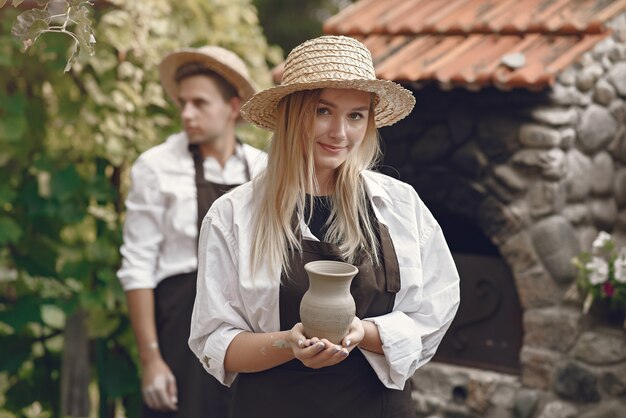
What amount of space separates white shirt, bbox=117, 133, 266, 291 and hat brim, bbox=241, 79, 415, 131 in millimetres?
1020

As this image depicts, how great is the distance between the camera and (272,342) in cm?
233

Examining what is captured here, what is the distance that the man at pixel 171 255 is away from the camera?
3.66 m

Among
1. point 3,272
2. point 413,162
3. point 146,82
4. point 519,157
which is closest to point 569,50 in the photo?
point 519,157

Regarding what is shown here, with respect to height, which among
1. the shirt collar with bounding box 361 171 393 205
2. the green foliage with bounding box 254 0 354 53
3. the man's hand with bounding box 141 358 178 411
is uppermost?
the green foliage with bounding box 254 0 354 53

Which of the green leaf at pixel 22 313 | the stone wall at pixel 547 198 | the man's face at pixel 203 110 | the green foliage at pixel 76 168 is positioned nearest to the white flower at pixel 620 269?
the stone wall at pixel 547 198

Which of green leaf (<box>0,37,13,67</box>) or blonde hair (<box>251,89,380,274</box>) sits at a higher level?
green leaf (<box>0,37,13,67</box>)

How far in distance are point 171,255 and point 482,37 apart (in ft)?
6.25

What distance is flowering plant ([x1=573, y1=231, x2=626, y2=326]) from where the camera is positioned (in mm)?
4238

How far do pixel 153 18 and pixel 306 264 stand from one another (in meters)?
2.97

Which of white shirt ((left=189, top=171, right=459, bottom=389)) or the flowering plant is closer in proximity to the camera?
white shirt ((left=189, top=171, right=459, bottom=389))

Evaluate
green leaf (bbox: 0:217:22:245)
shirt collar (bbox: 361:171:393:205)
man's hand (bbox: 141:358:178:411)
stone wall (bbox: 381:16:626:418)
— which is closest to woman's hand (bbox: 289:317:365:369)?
shirt collar (bbox: 361:171:393:205)

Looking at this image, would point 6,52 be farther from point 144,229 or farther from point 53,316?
point 144,229

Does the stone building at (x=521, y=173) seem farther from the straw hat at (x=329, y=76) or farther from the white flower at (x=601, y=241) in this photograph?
the straw hat at (x=329, y=76)

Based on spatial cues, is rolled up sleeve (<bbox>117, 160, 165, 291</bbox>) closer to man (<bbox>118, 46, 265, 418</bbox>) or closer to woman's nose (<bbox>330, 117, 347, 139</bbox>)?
man (<bbox>118, 46, 265, 418</bbox>)
